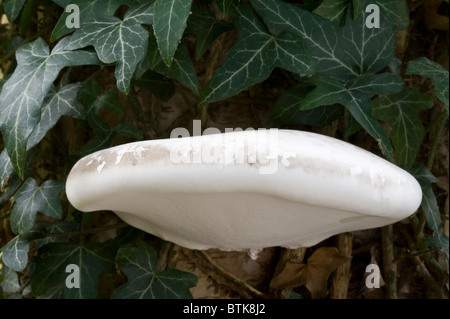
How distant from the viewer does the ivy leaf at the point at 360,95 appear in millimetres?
754

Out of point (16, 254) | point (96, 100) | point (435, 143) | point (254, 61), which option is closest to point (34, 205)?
point (16, 254)

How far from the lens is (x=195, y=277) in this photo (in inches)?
34.8

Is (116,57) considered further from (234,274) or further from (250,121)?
(234,274)

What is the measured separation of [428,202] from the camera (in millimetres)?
932

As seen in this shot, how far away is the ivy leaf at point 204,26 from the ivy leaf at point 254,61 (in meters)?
0.08

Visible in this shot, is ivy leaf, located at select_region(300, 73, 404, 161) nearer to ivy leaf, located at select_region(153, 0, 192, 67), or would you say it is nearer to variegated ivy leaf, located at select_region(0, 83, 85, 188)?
ivy leaf, located at select_region(153, 0, 192, 67)

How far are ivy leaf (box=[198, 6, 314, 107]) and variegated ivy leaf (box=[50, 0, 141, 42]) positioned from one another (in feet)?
0.57

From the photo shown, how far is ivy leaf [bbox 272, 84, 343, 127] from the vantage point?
0.90 metres

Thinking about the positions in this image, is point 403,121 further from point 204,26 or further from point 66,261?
point 66,261

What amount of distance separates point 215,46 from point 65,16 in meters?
0.26

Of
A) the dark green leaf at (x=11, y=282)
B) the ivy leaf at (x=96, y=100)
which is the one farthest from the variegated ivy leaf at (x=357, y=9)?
the dark green leaf at (x=11, y=282)

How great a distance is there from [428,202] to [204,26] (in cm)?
48

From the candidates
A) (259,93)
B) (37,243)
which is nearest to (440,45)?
(259,93)

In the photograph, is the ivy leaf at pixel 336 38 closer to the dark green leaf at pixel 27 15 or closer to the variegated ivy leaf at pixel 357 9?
the variegated ivy leaf at pixel 357 9
